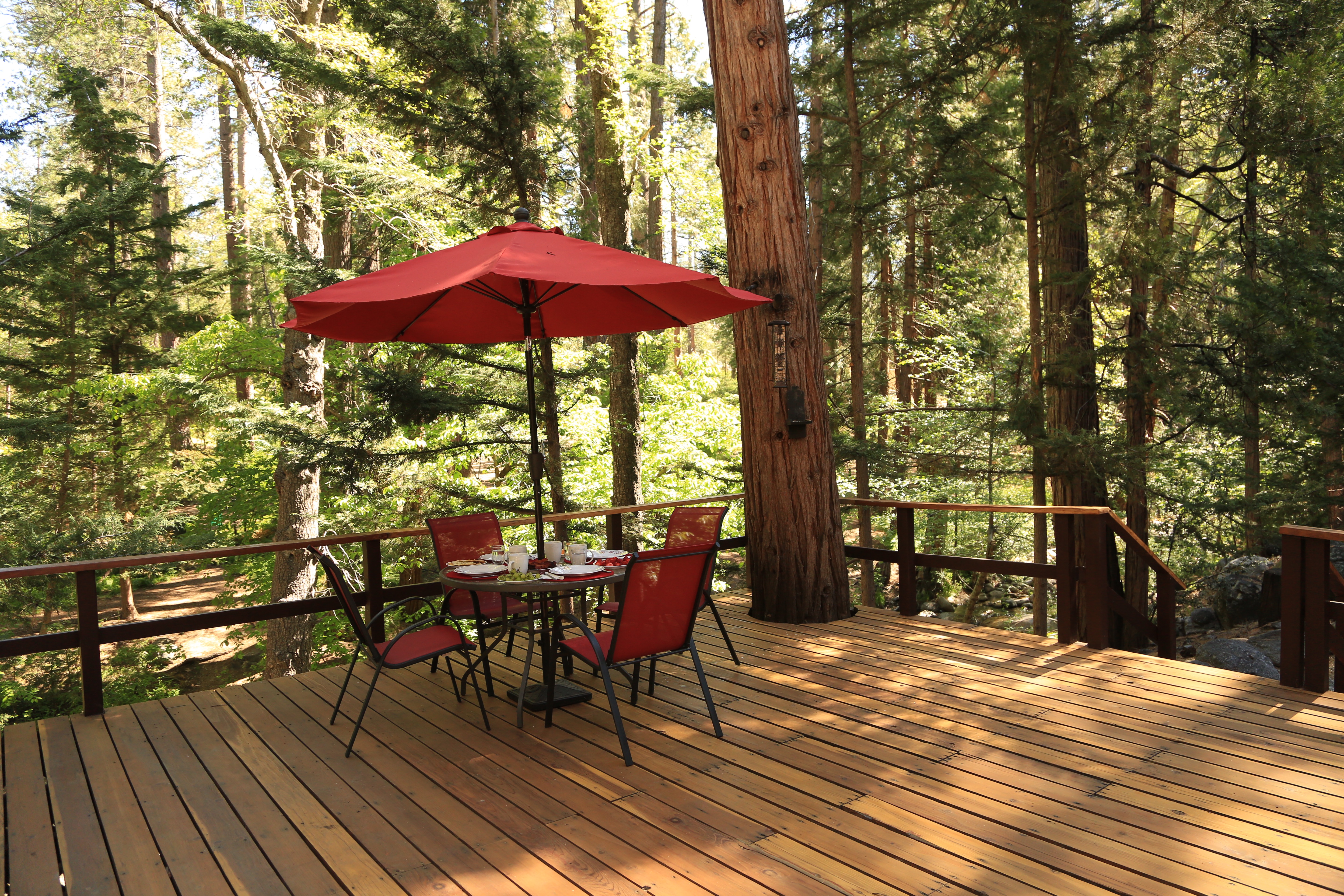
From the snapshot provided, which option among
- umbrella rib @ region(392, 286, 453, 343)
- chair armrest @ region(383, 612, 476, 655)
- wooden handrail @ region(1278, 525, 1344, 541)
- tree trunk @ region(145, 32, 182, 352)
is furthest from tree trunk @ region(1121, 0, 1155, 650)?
tree trunk @ region(145, 32, 182, 352)

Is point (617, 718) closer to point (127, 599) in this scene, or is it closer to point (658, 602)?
point (658, 602)

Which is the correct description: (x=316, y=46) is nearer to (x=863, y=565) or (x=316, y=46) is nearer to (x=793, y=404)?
(x=793, y=404)

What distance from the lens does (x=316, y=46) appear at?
9289 mm

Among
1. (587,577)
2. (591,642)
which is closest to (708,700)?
(591,642)

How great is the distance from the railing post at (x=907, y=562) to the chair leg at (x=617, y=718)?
2855mm

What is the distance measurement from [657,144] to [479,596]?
765 cm

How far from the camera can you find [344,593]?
3596 millimetres

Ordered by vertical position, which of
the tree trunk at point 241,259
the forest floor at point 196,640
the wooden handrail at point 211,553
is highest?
the tree trunk at point 241,259

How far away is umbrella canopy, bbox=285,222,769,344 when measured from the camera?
3359 mm

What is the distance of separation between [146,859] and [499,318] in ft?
10.3

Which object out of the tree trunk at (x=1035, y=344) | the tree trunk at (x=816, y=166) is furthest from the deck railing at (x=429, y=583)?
the tree trunk at (x=1035, y=344)

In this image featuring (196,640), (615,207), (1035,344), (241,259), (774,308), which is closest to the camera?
(774,308)

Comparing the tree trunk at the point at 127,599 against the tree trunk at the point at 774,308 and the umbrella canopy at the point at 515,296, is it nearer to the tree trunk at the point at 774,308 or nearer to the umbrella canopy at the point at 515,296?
the umbrella canopy at the point at 515,296

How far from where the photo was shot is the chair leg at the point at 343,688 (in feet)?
12.6
